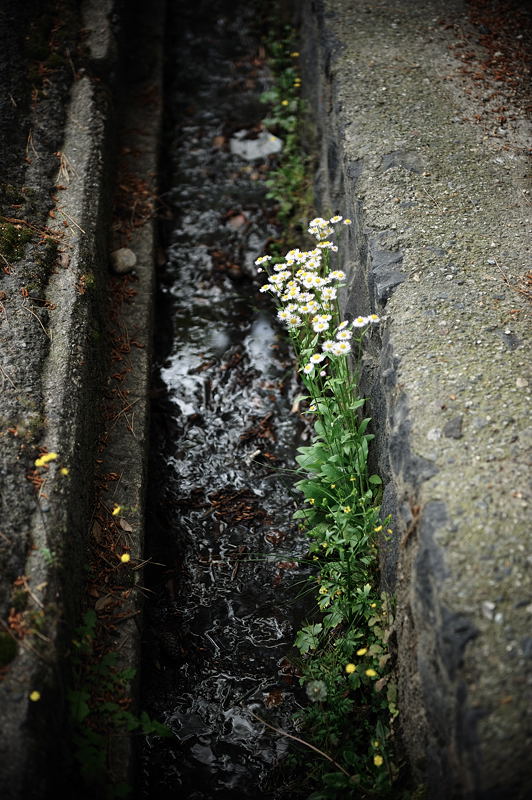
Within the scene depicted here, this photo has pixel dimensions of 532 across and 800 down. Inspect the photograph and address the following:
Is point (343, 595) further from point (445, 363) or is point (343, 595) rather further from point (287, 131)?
point (287, 131)

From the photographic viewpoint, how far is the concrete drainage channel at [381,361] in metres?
1.97

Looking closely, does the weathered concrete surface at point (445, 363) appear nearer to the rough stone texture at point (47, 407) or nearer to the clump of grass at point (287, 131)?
the clump of grass at point (287, 131)

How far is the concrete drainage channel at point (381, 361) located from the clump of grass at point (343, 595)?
118mm

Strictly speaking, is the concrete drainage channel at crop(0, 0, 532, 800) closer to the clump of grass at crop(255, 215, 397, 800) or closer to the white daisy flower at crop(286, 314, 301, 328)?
the clump of grass at crop(255, 215, 397, 800)

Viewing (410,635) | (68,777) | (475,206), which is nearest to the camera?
(68,777)

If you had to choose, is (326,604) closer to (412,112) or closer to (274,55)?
(412,112)

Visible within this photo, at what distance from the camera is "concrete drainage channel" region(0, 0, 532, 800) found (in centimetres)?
197

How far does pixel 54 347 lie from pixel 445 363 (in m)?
1.67

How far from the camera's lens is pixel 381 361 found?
2.77m

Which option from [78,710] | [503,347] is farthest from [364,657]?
[503,347]

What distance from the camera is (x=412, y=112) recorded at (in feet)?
12.0

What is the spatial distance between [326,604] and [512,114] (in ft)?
9.12

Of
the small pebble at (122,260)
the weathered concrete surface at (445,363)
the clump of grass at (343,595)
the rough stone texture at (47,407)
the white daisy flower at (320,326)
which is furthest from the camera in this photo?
the small pebble at (122,260)

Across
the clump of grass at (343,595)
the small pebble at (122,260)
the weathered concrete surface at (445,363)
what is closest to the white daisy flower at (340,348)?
the clump of grass at (343,595)
